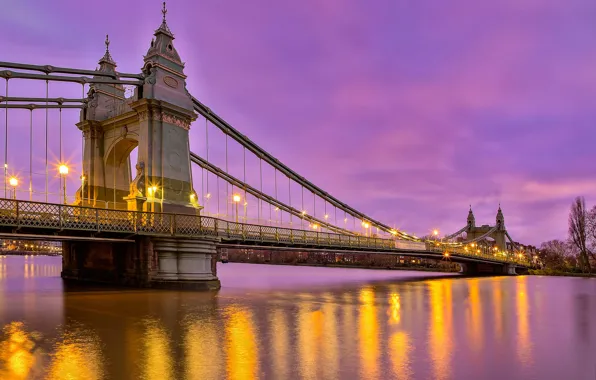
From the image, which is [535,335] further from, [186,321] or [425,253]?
[425,253]

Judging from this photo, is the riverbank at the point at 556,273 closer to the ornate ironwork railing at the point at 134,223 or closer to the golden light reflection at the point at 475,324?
the ornate ironwork railing at the point at 134,223

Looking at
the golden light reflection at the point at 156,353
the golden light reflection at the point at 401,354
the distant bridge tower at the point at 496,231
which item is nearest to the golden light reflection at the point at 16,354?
the golden light reflection at the point at 156,353

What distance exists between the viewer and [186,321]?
679 inches

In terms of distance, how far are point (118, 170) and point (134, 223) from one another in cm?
1159

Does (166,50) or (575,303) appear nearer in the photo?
(575,303)

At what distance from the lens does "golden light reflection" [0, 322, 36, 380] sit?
32.0 ft

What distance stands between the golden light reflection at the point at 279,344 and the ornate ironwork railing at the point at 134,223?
1233cm

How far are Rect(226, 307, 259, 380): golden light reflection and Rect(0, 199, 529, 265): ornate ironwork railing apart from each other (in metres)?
11.8

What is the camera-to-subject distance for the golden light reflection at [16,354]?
9742 mm

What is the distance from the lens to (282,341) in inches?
542

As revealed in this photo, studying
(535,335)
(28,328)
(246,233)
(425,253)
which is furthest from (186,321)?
(425,253)

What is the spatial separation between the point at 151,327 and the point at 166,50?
23.3 m

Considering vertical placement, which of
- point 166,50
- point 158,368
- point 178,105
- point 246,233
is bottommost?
point 158,368

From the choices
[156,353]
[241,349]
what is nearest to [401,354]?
[241,349]
